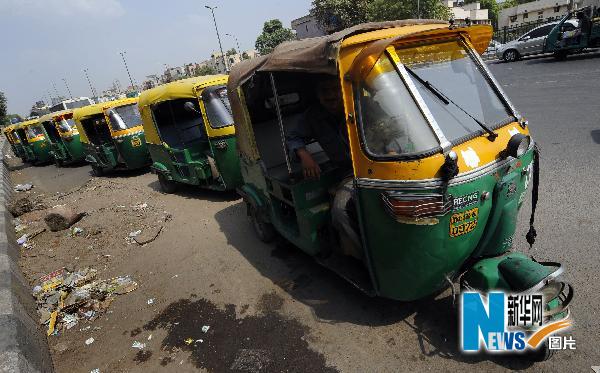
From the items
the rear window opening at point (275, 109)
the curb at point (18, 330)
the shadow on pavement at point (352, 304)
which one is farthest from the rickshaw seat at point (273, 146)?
the curb at point (18, 330)

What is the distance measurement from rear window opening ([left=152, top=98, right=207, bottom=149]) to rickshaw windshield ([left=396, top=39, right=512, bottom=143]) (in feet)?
22.1

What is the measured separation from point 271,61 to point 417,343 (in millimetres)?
2953

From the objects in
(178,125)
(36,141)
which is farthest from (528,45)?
(36,141)

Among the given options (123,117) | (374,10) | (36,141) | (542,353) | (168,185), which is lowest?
(168,185)

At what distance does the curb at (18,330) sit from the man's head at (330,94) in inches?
142

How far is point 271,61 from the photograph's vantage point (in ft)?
12.0

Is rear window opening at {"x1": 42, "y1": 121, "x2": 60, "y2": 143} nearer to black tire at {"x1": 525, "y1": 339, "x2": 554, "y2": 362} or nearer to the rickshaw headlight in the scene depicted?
the rickshaw headlight

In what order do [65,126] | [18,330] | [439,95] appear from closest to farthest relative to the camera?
1. [439,95]
2. [18,330]
3. [65,126]

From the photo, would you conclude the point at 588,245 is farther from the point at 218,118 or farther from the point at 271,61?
the point at 218,118

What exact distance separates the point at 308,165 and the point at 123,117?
9271 millimetres

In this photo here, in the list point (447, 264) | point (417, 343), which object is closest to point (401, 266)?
point (447, 264)

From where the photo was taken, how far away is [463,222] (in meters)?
2.73

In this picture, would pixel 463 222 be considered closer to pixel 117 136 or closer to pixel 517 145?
pixel 517 145

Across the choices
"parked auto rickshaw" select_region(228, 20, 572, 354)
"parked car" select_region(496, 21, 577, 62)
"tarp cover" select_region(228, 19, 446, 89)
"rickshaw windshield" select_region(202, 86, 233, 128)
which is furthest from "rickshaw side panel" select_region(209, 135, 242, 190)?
"parked car" select_region(496, 21, 577, 62)
